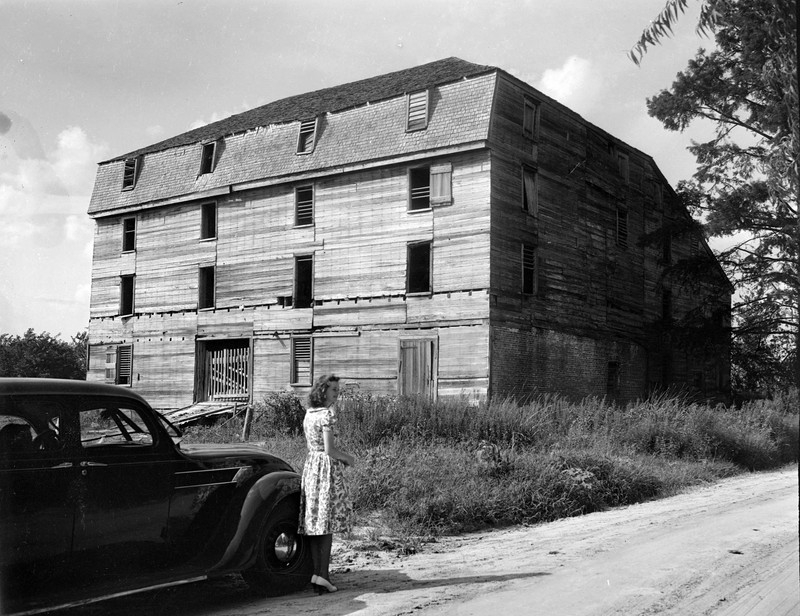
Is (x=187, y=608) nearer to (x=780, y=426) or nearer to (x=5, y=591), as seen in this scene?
(x=5, y=591)

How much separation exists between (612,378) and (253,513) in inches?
888

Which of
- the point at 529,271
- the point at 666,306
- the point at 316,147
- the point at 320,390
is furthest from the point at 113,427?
the point at 666,306

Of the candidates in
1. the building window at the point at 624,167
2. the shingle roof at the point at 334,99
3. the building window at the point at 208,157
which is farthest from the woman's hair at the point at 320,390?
the building window at the point at 208,157

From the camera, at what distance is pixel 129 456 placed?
5.93 m

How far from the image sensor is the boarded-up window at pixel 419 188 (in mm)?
25141

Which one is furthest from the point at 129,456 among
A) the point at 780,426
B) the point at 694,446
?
the point at 694,446

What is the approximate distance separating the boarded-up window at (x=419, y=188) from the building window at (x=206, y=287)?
28.0ft

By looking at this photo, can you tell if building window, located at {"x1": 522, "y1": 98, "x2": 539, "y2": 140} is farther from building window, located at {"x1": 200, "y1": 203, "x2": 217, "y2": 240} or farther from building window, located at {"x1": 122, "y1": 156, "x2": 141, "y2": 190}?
building window, located at {"x1": 122, "y1": 156, "x2": 141, "y2": 190}

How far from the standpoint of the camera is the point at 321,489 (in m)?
6.92

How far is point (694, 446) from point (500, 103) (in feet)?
38.5

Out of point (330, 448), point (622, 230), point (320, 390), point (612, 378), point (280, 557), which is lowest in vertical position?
point (280, 557)

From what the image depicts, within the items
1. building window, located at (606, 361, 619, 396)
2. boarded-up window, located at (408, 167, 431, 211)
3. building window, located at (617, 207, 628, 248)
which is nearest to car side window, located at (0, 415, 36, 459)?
boarded-up window, located at (408, 167, 431, 211)

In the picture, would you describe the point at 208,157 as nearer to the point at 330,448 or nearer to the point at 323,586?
the point at 330,448

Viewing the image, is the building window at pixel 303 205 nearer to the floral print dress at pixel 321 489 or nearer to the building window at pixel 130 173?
the building window at pixel 130 173
